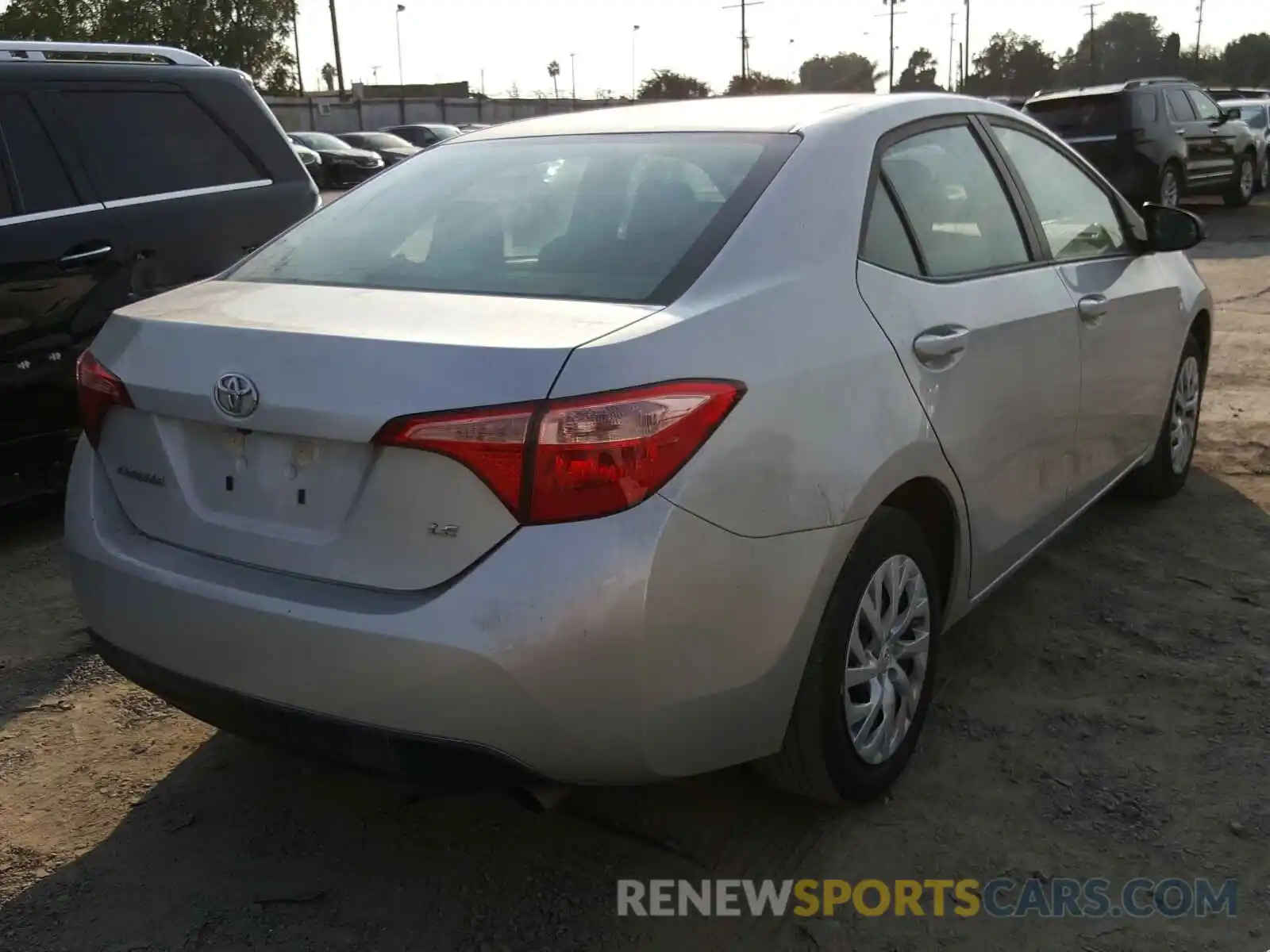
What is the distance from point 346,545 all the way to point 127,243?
3136 millimetres

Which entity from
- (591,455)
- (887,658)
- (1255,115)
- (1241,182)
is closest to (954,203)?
(887,658)

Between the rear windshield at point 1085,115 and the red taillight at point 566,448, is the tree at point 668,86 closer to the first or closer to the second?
the rear windshield at point 1085,115

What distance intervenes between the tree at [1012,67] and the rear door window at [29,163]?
84.0 metres

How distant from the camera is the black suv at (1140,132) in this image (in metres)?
15.1

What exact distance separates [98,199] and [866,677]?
3.67 meters

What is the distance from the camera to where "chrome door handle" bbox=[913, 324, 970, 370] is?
8.83 ft

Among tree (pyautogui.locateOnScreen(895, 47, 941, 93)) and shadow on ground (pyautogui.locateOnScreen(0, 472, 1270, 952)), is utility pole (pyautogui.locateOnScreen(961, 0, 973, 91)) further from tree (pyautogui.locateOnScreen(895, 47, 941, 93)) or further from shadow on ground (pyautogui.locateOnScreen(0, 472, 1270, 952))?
shadow on ground (pyautogui.locateOnScreen(0, 472, 1270, 952))

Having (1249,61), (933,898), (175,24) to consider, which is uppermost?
(175,24)

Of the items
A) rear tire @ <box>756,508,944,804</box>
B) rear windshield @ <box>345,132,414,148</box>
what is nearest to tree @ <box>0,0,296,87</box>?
rear windshield @ <box>345,132,414,148</box>

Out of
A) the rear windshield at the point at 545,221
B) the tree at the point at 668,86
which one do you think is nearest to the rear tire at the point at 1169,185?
the rear windshield at the point at 545,221

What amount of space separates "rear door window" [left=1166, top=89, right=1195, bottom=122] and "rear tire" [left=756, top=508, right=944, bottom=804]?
15.4 metres

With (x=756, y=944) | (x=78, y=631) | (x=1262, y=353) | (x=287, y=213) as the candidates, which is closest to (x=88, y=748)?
(x=78, y=631)

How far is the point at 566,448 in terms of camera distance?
6.57 feet

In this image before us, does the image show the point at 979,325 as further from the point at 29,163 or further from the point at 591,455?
the point at 29,163
